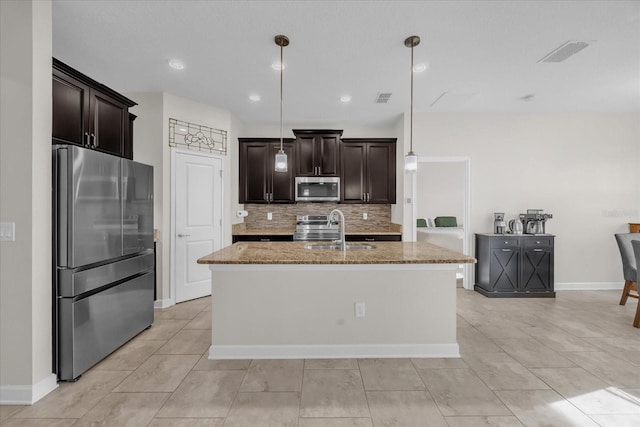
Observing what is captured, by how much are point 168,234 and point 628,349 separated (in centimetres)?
493

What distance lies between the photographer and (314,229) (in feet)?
17.5

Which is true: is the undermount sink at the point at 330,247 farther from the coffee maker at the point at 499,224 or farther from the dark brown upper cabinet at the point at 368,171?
the coffee maker at the point at 499,224

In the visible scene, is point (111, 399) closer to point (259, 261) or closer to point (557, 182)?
point (259, 261)

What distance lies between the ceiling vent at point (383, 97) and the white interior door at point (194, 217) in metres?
2.38

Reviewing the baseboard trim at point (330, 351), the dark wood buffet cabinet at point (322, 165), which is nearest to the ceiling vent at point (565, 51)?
the dark wood buffet cabinet at point (322, 165)

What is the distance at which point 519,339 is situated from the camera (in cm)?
306

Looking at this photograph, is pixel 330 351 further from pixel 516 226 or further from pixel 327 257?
pixel 516 226

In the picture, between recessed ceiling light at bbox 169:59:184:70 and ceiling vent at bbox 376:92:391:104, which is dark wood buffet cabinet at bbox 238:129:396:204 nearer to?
Result: ceiling vent at bbox 376:92:391:104

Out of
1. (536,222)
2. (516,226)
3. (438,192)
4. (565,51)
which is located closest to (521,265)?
(516,226)

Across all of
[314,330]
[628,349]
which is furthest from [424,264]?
[628,349]

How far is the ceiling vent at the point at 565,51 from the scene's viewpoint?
280cm
